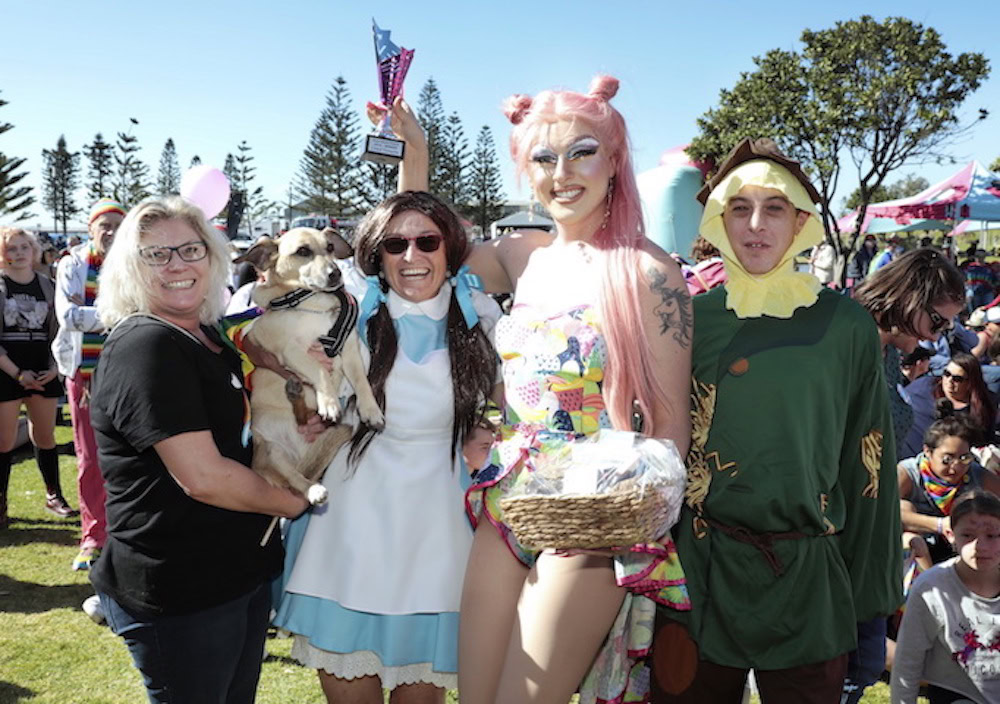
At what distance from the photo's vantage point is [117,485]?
2.12 meters

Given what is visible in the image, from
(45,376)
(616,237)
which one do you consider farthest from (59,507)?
(616,237)

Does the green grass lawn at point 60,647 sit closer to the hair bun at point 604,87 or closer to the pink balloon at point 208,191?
the pink balloon at point 208,191

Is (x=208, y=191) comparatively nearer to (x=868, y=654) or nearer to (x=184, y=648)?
(x=184, y=648)

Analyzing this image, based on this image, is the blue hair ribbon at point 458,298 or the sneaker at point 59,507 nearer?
the blue hair ribbon at point 458,298

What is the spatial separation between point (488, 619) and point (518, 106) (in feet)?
5.52

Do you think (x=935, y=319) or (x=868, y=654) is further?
(x=935, y=319)

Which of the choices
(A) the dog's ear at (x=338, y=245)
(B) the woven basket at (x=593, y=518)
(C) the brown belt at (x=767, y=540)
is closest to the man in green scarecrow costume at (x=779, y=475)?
(C) the brown belt at (x=767, y=540)

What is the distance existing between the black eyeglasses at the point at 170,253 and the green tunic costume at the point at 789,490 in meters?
1.61

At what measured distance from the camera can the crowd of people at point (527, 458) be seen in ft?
6.98

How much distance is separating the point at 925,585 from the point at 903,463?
1032mm

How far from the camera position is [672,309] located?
2.21 metres

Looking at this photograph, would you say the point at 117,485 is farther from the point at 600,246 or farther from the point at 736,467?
the point at 736,467

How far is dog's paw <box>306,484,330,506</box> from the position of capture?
8.36ft

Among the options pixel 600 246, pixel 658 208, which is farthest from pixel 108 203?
pixel 658 208
